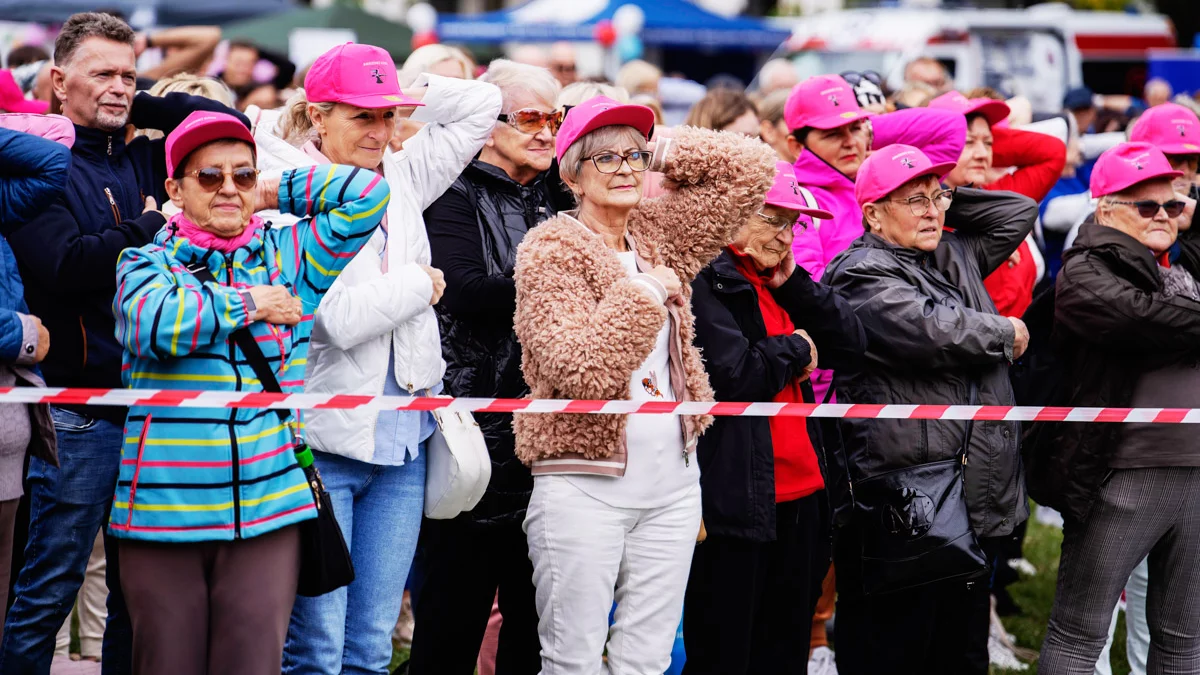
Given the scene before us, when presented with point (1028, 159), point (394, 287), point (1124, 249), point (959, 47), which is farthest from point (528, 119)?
point (959, 47)

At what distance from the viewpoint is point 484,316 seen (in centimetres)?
453

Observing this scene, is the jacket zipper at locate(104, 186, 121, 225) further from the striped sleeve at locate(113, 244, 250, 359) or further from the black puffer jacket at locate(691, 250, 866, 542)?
the black puffer jacket at locate(691, 250, 866, 542)

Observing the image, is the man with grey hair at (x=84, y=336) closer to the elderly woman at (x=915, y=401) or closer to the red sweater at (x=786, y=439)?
the red sweater at (x=786, y=439)

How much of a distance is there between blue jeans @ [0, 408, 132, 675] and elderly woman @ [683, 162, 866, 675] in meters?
1.87

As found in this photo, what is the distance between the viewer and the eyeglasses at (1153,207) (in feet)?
16.6

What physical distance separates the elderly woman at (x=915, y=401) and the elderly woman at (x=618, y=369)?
0.82m

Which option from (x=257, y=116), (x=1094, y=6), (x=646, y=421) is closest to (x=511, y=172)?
(x=257, y=116)

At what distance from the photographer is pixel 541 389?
407 centimetres

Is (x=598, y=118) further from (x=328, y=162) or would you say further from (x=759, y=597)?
(x=759, y=597)

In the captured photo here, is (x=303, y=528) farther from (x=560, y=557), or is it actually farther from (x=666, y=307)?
(x=666, y=307)

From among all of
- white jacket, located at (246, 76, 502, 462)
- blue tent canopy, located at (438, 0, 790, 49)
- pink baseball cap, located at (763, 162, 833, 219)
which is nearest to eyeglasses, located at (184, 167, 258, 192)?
white jacket, located at (246, 76, 502, 462)

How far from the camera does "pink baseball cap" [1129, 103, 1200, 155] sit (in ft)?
19.3

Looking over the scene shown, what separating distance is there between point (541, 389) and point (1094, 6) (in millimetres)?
26736

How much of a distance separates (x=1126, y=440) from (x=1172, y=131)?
5.81 feet
